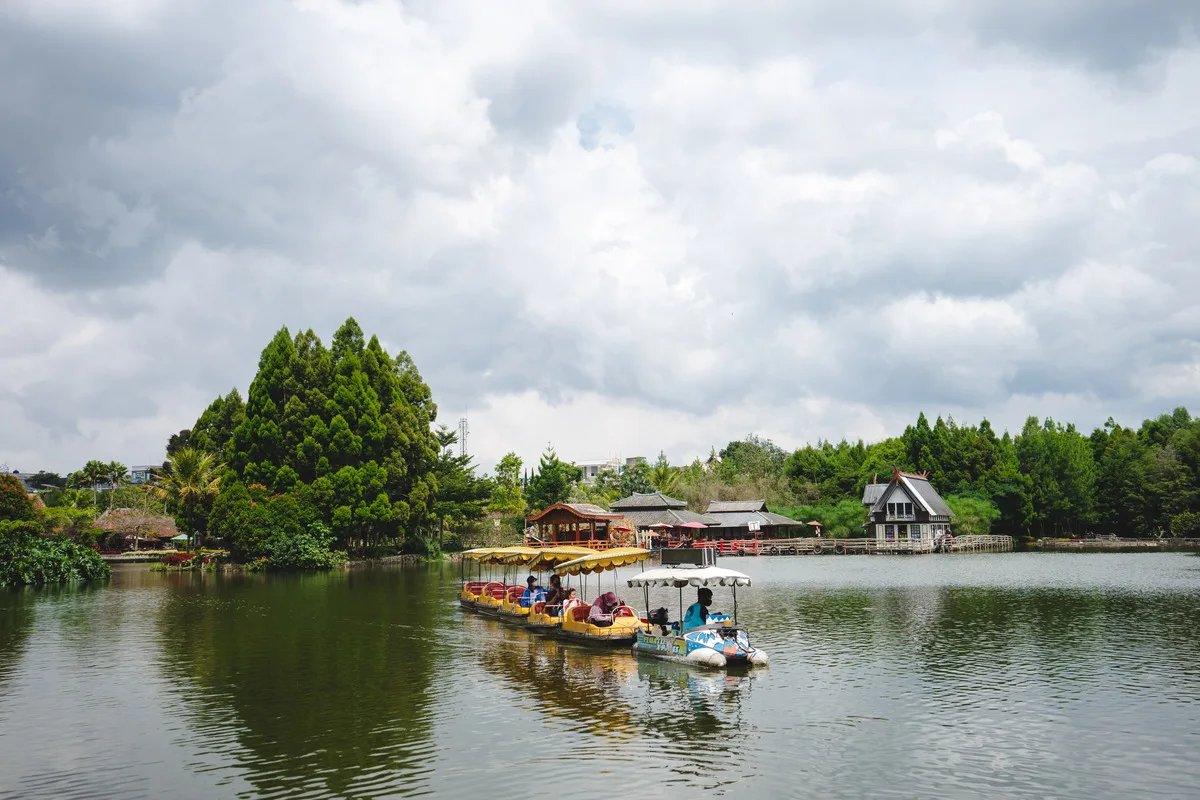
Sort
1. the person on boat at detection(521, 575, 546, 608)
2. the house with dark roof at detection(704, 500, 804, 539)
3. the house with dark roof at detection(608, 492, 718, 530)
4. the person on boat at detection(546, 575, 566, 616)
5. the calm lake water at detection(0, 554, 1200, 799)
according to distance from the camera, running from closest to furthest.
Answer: the calm lake water at detection(0, 554, 1200, 799), the person on boat at detection(546, 575, 566, 616), the person on boat at detection(521, 575, 546, 608), the house with dark roof at detection(608, 492, 718, 530), the house with dark roof at detection(704, 500, 804, 539)

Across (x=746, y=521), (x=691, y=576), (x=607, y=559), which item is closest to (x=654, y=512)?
(x=746, y=521)

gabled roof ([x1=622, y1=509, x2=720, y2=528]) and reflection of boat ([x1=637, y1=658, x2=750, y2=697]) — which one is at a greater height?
gabled roof ([x1=622, y1=509, x2=720, y2=528])

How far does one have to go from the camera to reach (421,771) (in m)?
13.4

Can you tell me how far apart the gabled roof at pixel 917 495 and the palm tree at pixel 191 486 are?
198 feet

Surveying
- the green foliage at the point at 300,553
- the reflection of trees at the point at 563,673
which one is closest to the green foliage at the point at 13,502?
the green foliage at the point at 300,553

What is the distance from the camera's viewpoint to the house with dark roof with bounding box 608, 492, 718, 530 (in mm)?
82688

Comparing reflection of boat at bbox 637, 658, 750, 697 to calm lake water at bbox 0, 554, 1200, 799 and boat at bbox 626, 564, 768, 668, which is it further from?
boat at bbox 626, 564, 768, 668

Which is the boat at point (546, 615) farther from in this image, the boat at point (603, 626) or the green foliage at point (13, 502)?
the green foliage at point (13, 502)

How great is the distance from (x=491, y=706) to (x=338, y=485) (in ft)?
160

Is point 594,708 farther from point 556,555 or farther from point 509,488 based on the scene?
point 509,488

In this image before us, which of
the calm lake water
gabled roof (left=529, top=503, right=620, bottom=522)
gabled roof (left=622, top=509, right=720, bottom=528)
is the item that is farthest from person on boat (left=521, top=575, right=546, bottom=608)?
gabled roof (left=622, top=509, right=720, bottom=528)

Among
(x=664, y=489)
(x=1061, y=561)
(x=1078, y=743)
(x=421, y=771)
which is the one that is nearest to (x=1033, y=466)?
(x=1061, y=561)

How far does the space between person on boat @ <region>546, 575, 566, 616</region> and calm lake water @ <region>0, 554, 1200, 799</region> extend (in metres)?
1.31

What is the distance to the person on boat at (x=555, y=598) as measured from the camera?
2831cm
